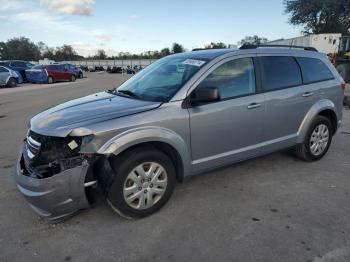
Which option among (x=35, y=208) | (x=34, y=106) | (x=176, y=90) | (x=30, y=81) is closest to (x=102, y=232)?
(x=35, y=208)

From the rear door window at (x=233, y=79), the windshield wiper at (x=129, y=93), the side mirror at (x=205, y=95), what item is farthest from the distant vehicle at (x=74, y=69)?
the side mirror at (x=205, y=95)

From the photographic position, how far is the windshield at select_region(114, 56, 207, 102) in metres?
3.90

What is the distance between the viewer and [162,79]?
14.0 feet

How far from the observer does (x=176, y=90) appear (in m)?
3.80

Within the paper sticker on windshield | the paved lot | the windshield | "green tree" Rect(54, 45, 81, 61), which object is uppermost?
"green tree" Rect(54, 45, 81, 61)

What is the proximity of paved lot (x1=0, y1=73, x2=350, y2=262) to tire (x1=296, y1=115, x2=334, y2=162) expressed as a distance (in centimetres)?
45

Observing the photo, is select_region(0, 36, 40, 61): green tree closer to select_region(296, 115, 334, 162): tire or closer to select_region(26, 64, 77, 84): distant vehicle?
select_region(26, 64, 77, 84): distant vehicle

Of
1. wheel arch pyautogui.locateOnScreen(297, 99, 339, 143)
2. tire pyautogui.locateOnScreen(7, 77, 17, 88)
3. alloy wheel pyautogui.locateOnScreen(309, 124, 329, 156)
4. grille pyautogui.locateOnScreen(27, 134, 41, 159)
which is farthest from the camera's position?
tire pyautogui.locateOnScreen(7, 77, 17, 88)

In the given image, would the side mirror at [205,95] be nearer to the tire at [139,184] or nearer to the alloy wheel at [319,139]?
the tire at [139,184]

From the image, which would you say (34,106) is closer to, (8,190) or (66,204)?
(8,190)

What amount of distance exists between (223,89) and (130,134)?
1.37m

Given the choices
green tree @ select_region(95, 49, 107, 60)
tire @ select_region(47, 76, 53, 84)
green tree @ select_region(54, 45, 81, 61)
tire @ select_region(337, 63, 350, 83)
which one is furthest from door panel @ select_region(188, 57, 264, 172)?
green tree @ select_region(95, 49, 107, 60)

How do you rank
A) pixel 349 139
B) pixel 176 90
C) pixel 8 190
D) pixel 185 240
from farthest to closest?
pixel 349 139, pixel 8 190, pixel 176 90, pixel 185 240

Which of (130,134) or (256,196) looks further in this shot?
(256,196)
